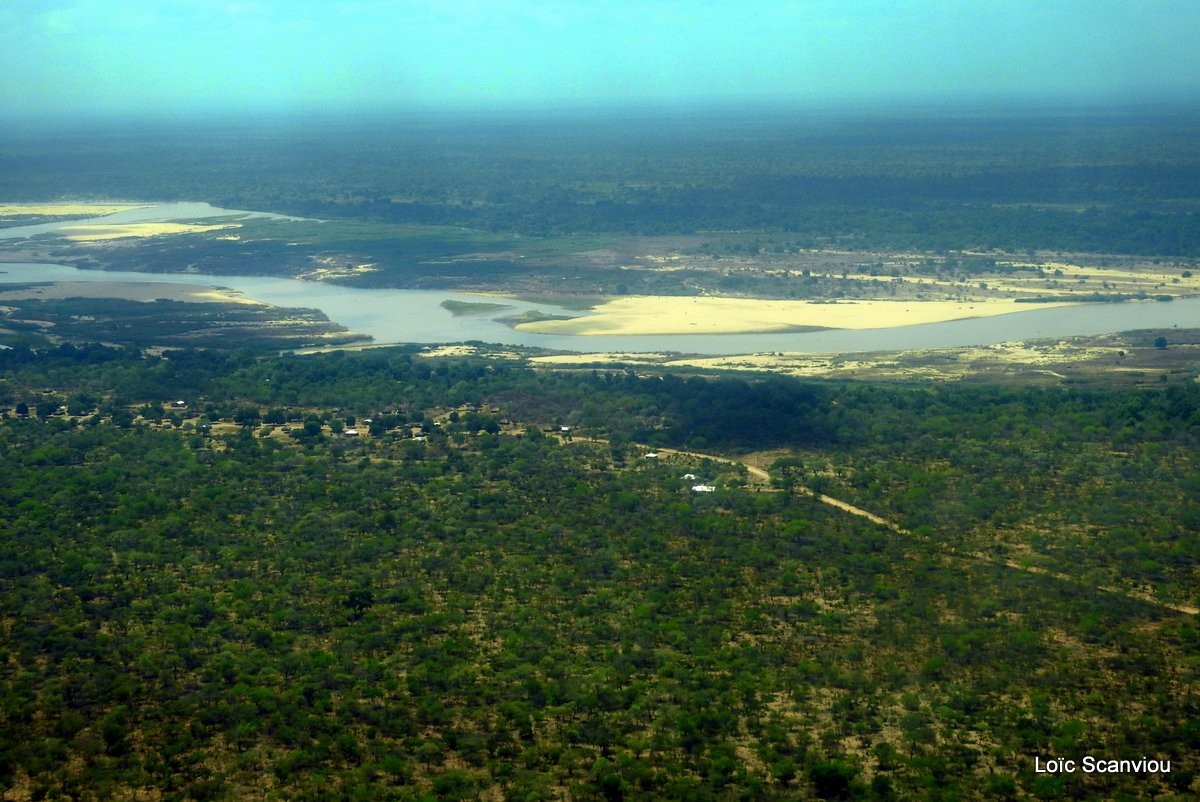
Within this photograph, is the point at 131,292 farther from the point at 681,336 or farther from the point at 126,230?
the point at 681,336

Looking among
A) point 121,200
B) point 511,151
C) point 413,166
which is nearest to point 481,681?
point 121,200

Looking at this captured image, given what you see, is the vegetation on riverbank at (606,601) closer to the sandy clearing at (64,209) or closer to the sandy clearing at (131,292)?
the sandy clearing at (131,292)

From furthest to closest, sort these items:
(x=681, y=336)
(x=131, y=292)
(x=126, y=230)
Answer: (x=126, y=230)
(x=131, y=292)
(x=681, y=336)

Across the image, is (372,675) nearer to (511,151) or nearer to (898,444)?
(898,444)

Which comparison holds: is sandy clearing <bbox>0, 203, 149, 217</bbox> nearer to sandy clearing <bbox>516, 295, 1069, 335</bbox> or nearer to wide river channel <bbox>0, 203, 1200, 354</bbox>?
wide river channel <bbox>0, 203, 1200, 354</bbox>

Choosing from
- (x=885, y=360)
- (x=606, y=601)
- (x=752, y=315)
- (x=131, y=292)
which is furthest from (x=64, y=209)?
(x=606, y=601)

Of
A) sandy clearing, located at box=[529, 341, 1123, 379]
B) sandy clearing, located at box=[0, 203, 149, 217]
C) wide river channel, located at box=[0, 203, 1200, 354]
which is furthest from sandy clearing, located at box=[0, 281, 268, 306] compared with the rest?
sandy clearing, located at box=[0, 203, 149, 217]

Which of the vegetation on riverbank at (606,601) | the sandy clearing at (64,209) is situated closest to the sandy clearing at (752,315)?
the vegetation on riverbank at (606,601)
